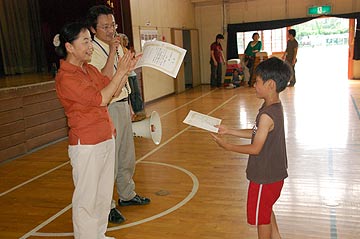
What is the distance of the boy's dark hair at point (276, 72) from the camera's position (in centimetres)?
197

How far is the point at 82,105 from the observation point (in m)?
2.19

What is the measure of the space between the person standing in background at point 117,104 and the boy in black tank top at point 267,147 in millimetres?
955

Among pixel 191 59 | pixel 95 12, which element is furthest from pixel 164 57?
pixel 191 59

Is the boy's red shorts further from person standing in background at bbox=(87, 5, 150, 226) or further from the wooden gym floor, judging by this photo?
person standing in background at bbox=(87, 5, 150, 226)

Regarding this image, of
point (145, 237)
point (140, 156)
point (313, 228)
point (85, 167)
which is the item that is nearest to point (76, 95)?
point (85, 167)

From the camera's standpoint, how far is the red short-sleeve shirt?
6.89ft

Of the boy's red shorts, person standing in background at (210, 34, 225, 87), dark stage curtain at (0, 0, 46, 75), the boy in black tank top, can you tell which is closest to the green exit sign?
person standing in background at (210, 34, 225, 87)

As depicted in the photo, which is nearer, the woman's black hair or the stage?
the woman's black hair

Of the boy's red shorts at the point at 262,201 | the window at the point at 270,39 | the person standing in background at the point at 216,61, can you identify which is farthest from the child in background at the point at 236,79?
the boy's red shorts at the point at 262,201

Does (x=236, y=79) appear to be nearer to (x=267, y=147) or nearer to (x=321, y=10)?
(x=321, y=10)

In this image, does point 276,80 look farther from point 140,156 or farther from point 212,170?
point 140,156

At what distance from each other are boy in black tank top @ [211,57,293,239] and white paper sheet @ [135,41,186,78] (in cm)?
55

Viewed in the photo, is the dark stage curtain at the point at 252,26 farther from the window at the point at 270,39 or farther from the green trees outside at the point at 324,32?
the green trees outside at the point at 324,32

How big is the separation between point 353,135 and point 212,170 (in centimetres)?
241
